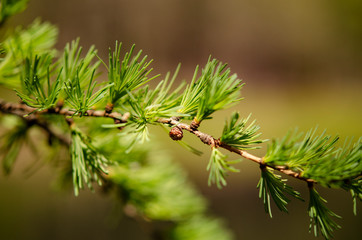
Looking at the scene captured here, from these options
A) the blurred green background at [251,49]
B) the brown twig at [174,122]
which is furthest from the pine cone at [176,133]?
the blurred green background at [251,49]

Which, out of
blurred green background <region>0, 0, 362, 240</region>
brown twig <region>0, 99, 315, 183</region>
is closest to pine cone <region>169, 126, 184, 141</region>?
brown twig <region>0, 99, 315, 183</region>

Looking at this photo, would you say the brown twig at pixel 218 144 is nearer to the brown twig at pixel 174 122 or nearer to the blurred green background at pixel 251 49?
the brown twig at pixel 174 122

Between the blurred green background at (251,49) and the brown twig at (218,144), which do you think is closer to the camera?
the brown twig at (218,144)

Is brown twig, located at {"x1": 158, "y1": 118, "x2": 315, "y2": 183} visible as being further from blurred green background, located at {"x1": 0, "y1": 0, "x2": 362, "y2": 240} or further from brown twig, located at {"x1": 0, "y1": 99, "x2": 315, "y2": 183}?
blurred green background, located at {"x1": 0, "y1": 0, "x2": 362, "y2": 240}

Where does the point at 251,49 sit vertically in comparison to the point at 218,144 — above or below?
above

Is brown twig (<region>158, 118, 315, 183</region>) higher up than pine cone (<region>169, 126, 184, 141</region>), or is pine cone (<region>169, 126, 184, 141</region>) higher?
brown twig (<region>158, 118, 315, 183</region>)

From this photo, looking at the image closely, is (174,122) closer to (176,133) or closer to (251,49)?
(176,133)

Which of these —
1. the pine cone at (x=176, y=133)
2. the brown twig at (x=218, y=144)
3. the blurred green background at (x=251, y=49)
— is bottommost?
the pine cone at (x=176, y=133)

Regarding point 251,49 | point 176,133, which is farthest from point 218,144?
point 251,49

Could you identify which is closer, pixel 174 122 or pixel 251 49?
pixel 174 122
